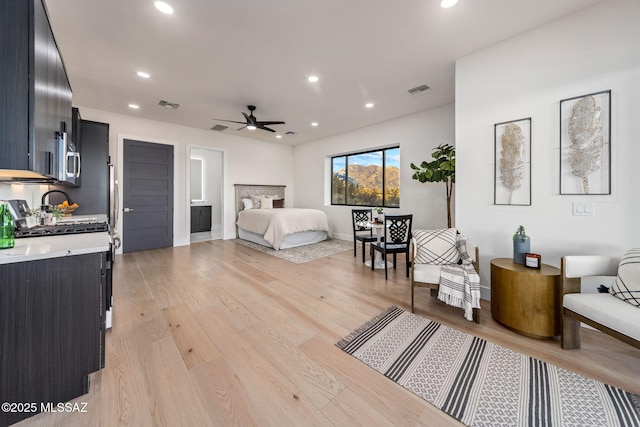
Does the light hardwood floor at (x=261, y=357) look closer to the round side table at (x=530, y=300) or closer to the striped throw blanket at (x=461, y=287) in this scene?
the round side table at (x=530, y=300)

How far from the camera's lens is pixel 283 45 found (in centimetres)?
274

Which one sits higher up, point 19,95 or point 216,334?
point 19,95

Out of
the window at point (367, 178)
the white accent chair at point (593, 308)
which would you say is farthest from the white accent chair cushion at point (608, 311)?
the window at point (367, 178)

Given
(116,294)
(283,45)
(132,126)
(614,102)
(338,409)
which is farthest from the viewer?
(132,126)

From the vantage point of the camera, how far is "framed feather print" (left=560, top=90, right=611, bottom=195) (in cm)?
211

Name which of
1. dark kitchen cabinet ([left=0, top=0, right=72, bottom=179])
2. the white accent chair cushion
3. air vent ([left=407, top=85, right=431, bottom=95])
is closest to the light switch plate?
the white accent chair cushion

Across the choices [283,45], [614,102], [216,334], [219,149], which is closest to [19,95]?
[216,334]

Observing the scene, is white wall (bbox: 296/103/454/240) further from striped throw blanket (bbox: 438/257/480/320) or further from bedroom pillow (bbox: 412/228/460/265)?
striped throw blanket (bbox: 438/257/480/320)

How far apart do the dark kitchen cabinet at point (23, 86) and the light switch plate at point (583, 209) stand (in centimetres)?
411

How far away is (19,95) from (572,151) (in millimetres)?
4113

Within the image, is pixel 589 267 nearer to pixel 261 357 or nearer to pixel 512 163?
pixel 512 163

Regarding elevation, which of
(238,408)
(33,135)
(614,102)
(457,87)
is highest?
(457,87)

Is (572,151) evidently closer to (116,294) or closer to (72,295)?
(72,295)

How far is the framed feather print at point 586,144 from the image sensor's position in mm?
2109
